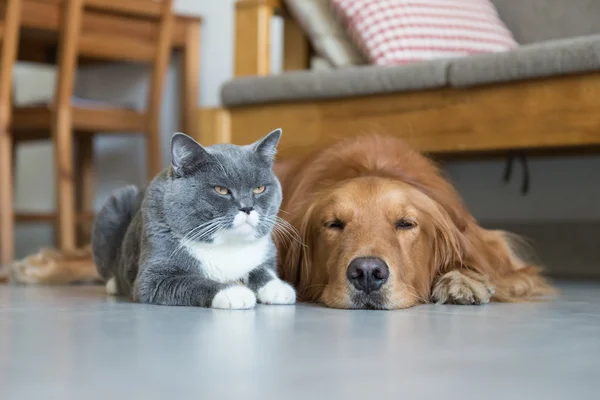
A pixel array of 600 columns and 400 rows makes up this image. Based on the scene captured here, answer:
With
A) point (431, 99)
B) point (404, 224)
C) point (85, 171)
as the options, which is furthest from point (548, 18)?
point (85, 171)

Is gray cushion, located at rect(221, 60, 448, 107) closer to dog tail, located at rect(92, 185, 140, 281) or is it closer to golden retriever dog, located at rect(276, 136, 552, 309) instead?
golden retriever dog, located at rect(276, 136, 552, 309)

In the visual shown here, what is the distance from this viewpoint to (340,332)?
1316 millimetres

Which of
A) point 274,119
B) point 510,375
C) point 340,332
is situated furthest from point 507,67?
point 510,375

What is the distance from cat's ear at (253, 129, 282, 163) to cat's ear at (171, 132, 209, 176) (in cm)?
14

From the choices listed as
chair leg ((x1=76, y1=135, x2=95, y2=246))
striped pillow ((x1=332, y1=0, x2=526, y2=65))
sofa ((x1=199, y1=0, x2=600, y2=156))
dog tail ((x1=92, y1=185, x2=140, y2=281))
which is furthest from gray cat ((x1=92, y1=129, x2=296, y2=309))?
chair leg ((x1=76, y1=135, x2=95, y2=246))

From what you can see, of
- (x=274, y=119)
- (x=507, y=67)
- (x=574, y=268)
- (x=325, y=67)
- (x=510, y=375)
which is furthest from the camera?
(x=574, y=268)

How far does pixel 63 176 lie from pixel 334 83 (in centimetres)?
144

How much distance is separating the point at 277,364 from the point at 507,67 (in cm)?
146

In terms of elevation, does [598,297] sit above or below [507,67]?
below

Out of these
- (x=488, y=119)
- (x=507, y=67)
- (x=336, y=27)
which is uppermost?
(x=336, y=27)

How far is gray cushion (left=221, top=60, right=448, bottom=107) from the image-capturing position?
238 cm

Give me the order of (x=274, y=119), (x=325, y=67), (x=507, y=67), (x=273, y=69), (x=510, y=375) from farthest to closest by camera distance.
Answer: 1. (x=273, y=69)
2. (x=325, y=67)
3. (x=274, y=119)
4. (x=507, y=67)
5. (x=510, y=375)

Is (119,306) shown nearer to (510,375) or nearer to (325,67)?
(510,375)

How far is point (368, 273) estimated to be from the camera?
1649 millimetres
